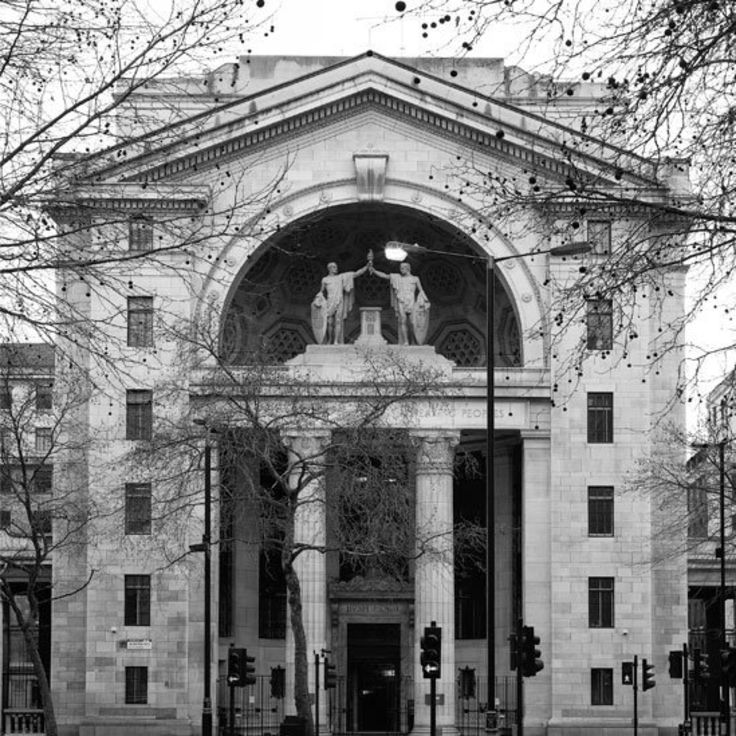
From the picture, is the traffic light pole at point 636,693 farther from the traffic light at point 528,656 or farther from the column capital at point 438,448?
the traffic light at point 528,656

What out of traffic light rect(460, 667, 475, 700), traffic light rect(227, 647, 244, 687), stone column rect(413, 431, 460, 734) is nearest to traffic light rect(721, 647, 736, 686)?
traffic light rect(227, 647, 244, 687)

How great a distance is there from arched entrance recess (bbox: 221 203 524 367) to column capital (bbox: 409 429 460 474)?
3.98 m

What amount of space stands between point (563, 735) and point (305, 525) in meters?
10.4

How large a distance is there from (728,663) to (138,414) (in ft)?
75.6

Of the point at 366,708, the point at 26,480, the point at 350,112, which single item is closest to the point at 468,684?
the point at 366,708

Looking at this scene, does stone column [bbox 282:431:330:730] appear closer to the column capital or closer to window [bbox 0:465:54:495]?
the column capital

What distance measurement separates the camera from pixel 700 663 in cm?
6619

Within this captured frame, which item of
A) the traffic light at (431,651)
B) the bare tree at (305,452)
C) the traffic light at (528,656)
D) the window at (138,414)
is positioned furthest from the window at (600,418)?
the traffic light at (431,651)

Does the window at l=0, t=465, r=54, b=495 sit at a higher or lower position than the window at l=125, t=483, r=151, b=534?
higher

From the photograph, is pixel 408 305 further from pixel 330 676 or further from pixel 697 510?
pixel 330 676

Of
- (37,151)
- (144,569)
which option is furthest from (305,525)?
(37,151)

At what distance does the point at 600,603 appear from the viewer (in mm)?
64500

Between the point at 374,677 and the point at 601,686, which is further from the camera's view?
the point at 374,677

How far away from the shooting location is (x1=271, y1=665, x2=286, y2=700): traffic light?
65.4 metres
